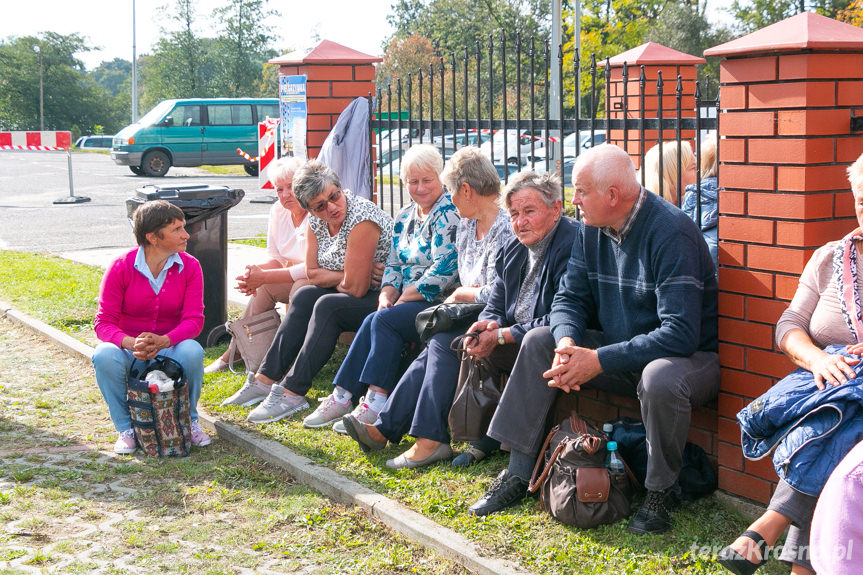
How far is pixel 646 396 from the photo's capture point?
12.1 ft

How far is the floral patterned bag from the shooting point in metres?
5.15

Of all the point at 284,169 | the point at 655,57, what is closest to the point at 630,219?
the point at 284,169

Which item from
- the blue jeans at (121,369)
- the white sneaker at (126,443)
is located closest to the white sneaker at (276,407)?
the blue jeans at (121,369)

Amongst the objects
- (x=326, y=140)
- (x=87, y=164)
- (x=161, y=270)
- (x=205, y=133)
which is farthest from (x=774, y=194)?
(x=87, y=164)

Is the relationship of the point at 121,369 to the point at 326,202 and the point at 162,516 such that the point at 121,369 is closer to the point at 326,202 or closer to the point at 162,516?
the point at 162,516

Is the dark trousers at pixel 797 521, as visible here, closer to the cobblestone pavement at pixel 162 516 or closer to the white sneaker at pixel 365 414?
the cobblestone pavement at pixel 162 516

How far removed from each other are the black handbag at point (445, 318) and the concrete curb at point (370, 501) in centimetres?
82

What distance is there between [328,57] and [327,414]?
3.18 m

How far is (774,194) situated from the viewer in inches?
145

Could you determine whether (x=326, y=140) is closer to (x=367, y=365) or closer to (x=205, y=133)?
(x=367, y=365)

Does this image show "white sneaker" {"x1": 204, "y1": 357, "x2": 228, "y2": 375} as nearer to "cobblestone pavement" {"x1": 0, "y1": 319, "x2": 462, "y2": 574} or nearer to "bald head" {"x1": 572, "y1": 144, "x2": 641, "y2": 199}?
"cobblestone pavement" {"x1": 0, "y1": 319, "x2": 462, "y2": 574}

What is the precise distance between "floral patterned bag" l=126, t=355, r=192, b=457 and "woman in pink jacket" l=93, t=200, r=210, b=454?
0.22 ft

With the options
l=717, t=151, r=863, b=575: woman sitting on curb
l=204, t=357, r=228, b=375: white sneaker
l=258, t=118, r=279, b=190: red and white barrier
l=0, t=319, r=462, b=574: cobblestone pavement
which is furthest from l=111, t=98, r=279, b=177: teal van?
l=717, t=151, r=863, b=575: woman sitting on curb

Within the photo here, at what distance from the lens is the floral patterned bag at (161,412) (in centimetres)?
515
